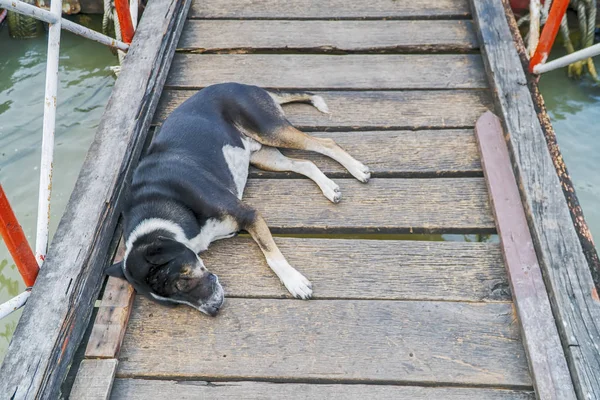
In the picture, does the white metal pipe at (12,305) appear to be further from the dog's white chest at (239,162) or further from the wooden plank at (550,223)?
the wooden plank at (550,223)

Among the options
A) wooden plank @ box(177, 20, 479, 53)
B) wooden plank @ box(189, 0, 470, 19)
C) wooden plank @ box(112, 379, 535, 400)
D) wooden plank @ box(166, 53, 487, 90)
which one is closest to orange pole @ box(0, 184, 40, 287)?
wooden plank @ box(112, 379, 535, 400)

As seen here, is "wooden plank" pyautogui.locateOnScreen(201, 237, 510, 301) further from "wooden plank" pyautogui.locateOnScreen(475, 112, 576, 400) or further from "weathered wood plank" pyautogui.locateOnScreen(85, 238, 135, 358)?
"weathered wood plank" pyautogui.locateOnScreen(85, 238, 135, 358)

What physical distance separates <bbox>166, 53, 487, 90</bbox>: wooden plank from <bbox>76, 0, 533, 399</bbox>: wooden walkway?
14mm

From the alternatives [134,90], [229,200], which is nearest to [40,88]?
[134,90]

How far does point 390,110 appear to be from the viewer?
338 cm

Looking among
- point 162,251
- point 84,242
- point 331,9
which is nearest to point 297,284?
point 162,251

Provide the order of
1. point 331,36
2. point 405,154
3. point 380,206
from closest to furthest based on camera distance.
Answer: point 380,206
point 405,154
point 331,36

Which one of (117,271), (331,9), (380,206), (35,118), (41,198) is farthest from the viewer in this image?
(35,118)

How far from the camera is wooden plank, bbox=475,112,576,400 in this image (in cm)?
203

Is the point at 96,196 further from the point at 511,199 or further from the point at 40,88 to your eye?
the point at 40,88

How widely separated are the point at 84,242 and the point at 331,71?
2.12 meters

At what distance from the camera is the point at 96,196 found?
2738 mm

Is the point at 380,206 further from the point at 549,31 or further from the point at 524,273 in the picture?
the point at 549,31

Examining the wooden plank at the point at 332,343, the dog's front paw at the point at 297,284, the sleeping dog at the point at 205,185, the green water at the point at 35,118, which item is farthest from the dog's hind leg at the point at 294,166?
the green water at the point at 35,118
